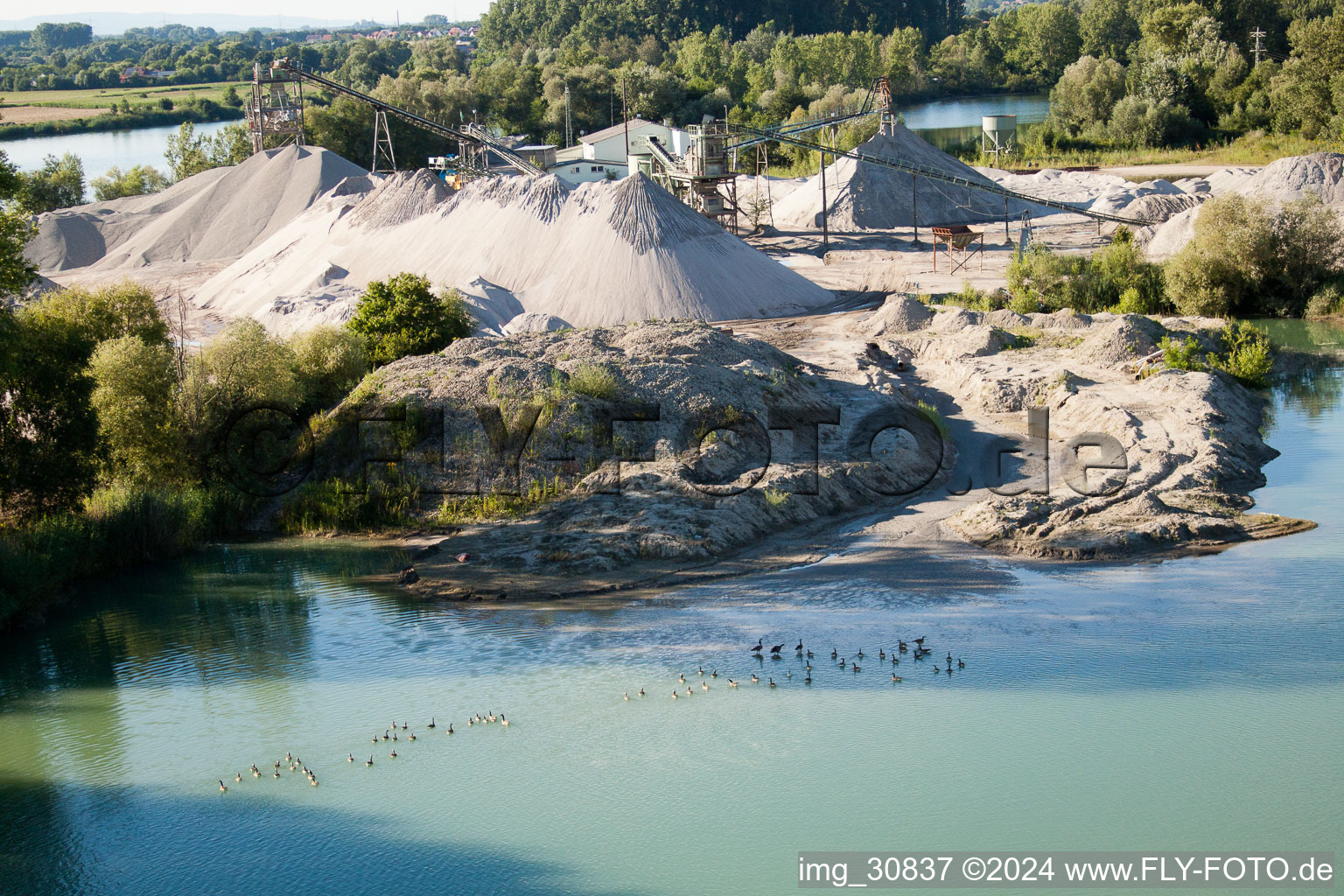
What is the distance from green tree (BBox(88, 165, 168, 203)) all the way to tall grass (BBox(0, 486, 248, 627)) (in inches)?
1831

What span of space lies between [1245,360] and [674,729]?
73.6 feet

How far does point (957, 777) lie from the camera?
527 inches

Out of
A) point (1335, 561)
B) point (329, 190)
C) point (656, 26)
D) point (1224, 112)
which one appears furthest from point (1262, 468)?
point (656, 26)

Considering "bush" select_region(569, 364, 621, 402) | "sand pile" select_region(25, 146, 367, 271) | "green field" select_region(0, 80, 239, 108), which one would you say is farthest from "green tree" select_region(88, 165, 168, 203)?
"green field" select_region(0, 80, 239, 108)

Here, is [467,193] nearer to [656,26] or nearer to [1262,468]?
[1262,468]

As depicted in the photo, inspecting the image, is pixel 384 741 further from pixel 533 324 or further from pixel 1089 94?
pixel 1089 94

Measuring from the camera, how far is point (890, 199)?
54.5m

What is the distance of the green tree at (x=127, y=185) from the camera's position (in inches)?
2486

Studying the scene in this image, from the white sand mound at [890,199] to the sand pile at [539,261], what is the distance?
50.8ft

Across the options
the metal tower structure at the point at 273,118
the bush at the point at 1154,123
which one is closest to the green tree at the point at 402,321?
the metal tower structure at the point at 273,118

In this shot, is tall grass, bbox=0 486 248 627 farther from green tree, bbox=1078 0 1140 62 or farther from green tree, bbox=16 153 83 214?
green tree, bbox=1078 0 1140 62

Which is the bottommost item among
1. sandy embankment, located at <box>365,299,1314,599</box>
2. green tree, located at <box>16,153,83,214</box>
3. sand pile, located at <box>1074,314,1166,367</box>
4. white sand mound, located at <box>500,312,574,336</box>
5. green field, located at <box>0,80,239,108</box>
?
sandy embankment, located at <box>365,299,1314,599</box>

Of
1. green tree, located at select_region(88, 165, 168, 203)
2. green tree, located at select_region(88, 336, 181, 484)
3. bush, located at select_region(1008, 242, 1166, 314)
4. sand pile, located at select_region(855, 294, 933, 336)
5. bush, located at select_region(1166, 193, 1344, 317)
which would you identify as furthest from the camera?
green tree, located at select_region(88, 165, 168, 203)

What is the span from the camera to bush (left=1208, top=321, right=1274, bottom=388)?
98.5ft
